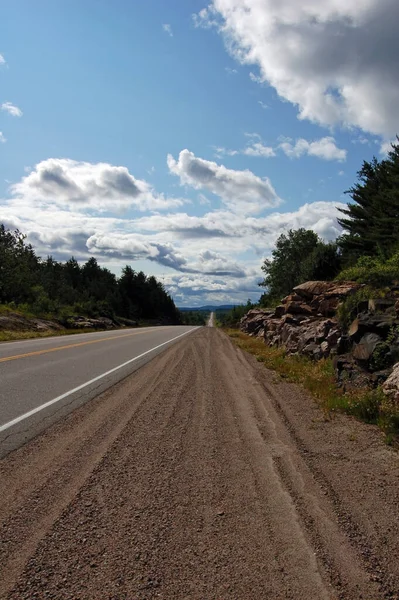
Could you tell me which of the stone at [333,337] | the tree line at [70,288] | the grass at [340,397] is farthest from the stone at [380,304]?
the tree line at [70,288]

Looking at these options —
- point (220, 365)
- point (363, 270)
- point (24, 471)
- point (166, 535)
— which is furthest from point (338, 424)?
point (363, 270)

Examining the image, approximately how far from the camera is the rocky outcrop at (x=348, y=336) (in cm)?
896

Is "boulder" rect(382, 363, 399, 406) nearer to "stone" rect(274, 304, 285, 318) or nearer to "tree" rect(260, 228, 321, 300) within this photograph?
"stone" rect(274, 304, 285, 318)

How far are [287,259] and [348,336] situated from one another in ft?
143

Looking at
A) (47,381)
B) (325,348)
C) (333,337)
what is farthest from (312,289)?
(47,381)

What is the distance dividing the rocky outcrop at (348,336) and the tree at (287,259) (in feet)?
99.5

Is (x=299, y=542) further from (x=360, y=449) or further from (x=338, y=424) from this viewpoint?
(x=338, y=424)

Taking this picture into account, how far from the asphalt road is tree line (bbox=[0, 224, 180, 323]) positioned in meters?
23.2

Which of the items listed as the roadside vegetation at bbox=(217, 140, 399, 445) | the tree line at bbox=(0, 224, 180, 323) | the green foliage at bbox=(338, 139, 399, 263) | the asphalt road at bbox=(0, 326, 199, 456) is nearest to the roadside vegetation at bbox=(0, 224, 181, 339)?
the tree line at bbox=(0, 224, 180, 323)

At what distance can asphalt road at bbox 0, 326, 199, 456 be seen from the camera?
634 centimetres

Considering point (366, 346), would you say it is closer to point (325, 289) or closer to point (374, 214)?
point (325, 289)

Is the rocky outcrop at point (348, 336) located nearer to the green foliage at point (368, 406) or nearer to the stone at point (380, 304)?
Result: the stone at point (380, 304)

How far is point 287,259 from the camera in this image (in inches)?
2116

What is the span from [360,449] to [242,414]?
2.26m
